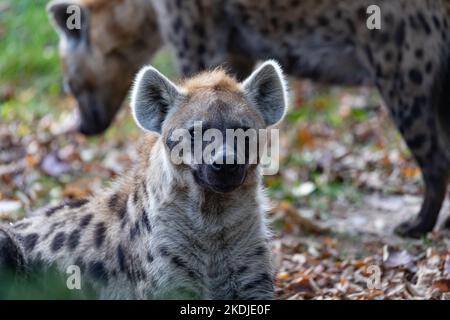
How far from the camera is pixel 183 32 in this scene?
852 centimetres

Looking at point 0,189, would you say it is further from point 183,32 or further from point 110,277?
point 110,277

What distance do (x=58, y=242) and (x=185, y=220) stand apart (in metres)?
0.82

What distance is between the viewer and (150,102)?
5.57 meters

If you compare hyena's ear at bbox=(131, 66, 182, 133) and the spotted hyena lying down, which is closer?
hyena's ear at bbox=(131, 66, 182, 133)

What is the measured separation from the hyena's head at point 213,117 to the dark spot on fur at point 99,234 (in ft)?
2.09

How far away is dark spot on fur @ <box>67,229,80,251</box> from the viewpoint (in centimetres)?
579

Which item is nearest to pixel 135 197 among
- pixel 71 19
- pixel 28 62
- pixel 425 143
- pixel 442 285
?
pixel 442 285

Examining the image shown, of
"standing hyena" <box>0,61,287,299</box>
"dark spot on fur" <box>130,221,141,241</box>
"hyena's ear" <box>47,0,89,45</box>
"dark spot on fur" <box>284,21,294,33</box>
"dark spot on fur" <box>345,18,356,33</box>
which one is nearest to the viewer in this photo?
"standing hyena" <box>0,61,287,299</box>

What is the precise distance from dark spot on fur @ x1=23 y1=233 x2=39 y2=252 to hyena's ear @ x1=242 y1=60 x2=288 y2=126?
1448 millimetres

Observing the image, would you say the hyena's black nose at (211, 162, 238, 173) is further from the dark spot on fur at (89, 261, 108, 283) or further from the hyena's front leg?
the hyena's front leg

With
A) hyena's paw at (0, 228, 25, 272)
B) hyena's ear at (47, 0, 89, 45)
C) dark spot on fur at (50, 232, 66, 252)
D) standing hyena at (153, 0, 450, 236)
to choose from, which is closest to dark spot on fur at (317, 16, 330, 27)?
standing hyena at (153, 0, 450, 236)

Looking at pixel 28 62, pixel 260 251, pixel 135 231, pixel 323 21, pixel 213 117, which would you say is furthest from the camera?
pixel 28 62

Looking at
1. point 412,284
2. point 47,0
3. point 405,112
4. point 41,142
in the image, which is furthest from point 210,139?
point 47,0

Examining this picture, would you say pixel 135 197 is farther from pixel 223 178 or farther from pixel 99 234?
pixel 223 178
